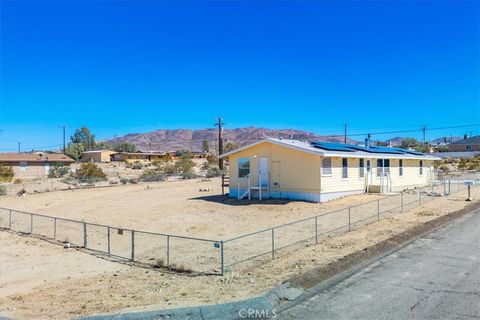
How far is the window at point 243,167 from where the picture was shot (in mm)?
29420

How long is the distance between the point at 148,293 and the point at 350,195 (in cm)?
2035

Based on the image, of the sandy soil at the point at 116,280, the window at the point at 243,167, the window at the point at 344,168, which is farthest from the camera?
the window at the point at 243,167

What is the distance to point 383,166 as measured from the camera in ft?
104

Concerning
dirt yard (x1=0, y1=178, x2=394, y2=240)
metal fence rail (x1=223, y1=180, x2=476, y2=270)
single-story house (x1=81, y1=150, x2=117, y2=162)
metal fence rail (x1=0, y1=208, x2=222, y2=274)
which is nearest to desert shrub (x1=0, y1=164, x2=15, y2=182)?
dirt yard (x1=0, y1=178, x2=394, y2=240)

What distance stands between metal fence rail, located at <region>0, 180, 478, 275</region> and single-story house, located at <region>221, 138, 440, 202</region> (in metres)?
3.94

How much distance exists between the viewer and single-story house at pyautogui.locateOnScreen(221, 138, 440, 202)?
25625 mm

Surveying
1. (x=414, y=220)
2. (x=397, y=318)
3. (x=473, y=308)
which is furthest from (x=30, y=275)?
(x=414, y=220)

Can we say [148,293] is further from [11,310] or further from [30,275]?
[30,275]

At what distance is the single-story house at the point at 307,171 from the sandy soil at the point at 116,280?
920 cm

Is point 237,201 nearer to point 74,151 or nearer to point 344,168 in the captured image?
point 344,168

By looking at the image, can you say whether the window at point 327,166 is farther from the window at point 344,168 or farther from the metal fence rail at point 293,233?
the metal fence rail at point 293,233

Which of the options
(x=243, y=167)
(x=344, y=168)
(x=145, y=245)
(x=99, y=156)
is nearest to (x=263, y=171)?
(x=243, y=167)
